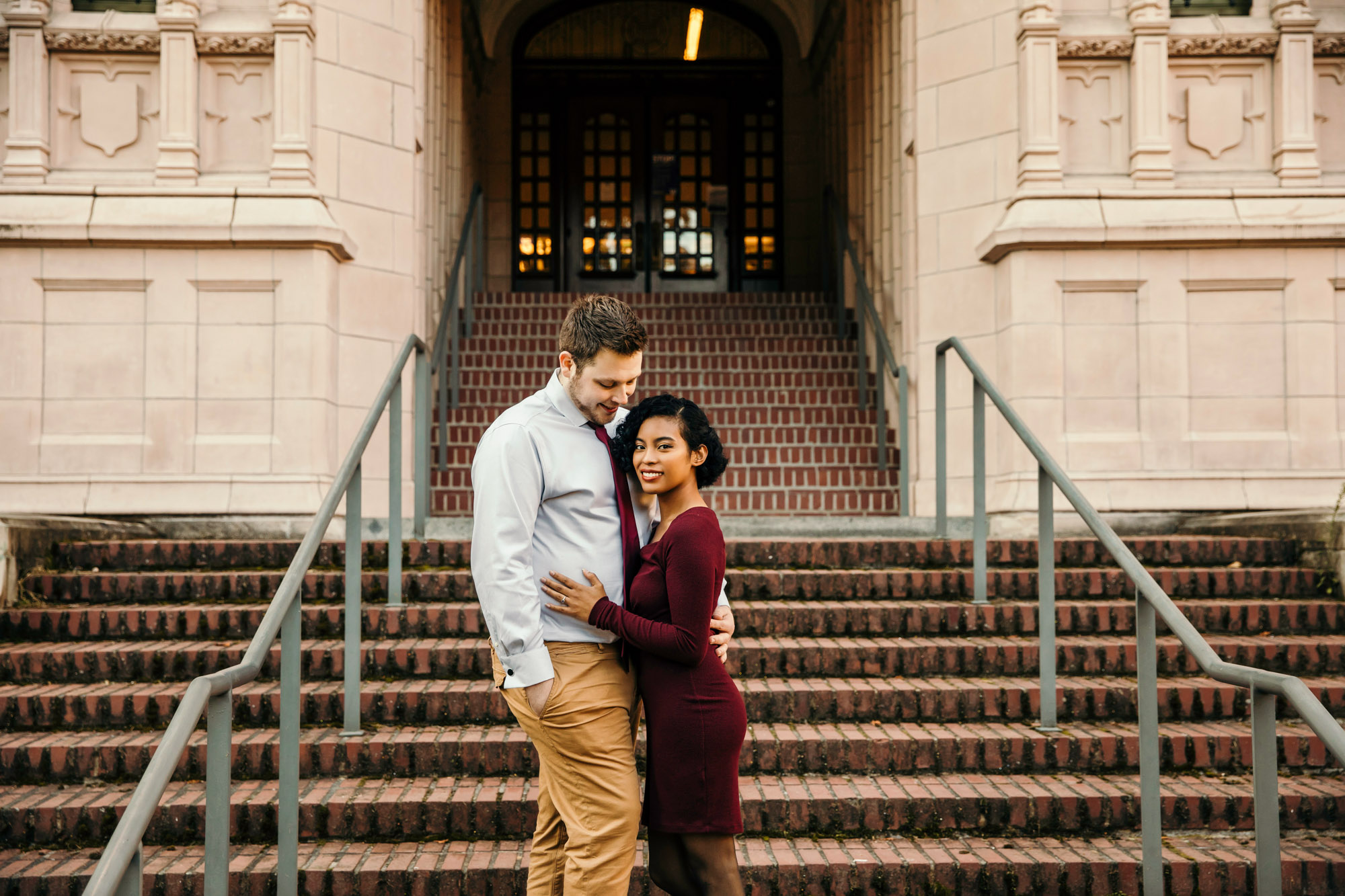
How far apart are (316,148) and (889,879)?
5.51 metres

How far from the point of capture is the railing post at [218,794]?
231cm

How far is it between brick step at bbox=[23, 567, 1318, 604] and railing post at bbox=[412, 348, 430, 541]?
0.48m

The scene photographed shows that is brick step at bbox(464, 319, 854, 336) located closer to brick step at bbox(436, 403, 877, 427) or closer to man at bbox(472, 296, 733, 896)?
brick step at bbox(436, 403, 877, 427)

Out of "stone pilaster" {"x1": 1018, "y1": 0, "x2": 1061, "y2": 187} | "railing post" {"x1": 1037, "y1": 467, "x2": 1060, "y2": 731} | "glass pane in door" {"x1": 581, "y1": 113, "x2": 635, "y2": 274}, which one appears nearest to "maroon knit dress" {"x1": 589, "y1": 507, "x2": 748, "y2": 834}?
"railing post" {"x1": 1037, "y1": 467, "x2": 1060, "y2": 731}

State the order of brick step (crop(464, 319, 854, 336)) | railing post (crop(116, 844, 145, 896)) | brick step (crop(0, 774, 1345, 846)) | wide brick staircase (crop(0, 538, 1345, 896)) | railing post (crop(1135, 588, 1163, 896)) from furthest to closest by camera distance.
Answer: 1. brick step (crop(464, 319, 854, 336))
2. brick step (crop(0, 774, 1345, 846))
3. wide brick staircase (crop(0, 538, 1345, 896))
4. railing post (crop(1135, 588, 1163, 896))
5. railing post (crop(116, 844, 145, 896))

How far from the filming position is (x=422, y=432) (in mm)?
5301

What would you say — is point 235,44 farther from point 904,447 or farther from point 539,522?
point 539,522

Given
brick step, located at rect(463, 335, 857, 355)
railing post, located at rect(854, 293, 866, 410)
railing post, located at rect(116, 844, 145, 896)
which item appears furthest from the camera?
brick step, located at rect(463, 335, 857, 355)

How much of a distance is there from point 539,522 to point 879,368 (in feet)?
19.2

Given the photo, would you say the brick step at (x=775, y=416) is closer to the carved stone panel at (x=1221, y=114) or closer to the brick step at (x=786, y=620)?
the carved stone panel at (x=1221, y=114)

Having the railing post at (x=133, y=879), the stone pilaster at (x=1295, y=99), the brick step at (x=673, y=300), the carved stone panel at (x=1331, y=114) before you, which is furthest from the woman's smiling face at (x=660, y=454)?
the brick step at (x=673, y=300)

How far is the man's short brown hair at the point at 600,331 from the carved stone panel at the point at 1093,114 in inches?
217

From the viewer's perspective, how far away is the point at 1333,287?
21.4 ft

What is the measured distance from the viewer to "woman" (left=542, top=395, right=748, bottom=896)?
2.18 meters
